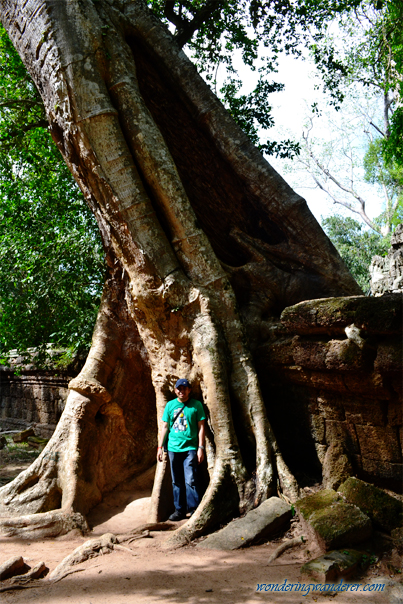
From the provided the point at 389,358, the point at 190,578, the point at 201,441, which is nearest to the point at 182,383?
the point at 201,441

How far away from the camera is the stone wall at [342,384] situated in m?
2.81

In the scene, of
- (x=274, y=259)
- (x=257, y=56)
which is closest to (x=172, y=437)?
(x=274, y=259)

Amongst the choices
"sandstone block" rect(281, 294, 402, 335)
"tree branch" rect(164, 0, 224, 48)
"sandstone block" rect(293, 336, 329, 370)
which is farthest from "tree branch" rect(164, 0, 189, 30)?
"sandstone block" rect(293, 336, 329, 370)

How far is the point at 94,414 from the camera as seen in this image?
437 centimetres

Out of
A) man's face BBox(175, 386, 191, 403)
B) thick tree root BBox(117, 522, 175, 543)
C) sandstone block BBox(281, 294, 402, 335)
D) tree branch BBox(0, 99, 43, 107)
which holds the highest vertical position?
tree branch BBox(0, 99, 43, 107)

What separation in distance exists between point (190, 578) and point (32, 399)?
663 cm

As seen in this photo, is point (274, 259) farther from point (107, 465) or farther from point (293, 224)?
point (107, 465)

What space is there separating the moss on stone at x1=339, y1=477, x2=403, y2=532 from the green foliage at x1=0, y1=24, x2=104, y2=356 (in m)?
3.92

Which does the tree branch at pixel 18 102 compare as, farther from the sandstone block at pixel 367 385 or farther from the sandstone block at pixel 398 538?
the sandstone block at pixel 398 538

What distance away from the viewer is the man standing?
3.47 metres

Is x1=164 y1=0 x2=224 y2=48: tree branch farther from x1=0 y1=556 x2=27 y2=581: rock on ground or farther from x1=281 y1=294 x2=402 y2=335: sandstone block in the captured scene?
x1=0 y1=556 x2=27 y2=581: rock on ground

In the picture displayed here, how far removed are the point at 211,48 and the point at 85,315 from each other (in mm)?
4959

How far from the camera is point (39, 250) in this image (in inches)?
239

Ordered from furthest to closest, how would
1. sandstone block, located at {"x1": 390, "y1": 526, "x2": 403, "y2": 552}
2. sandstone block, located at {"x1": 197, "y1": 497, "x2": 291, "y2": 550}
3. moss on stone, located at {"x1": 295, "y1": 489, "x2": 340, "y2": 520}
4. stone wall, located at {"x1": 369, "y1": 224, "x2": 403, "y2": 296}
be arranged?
stone wall, located at {"x1": 369, "y1": 224, "x2": 403, "y2": 296} → sandstone block, located at {"x1": 197, "y1": 497, "x2": 291, "y2": 550} → moss on stone, located at {"x1": 295, "y1": 489, "x2": 340, "y2": 520} → sandstone block, located at {"x1": 390, "y1": 526, "x2": 403, "y2": 552}
